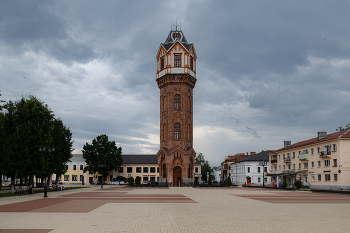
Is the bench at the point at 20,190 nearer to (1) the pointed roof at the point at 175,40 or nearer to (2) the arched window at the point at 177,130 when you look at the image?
(2) the arched window at the point at 177,130

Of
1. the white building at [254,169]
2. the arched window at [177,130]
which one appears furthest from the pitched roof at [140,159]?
the arched window at [177,130]

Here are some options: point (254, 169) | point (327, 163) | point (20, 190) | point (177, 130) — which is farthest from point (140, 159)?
point (20, 190)

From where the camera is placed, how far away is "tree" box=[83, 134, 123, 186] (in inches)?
3332

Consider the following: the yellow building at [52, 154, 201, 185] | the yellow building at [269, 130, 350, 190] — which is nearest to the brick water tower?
the yellow building at [269, 130, 350, 190]

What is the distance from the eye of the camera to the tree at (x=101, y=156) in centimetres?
8462

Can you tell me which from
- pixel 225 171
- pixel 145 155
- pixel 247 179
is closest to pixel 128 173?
pixel 145 155

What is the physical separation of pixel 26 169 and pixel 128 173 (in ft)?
202

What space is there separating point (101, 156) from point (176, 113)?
31.8m

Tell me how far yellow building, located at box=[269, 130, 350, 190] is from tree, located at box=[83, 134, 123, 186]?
4448 cm

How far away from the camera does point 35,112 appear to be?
118 ft

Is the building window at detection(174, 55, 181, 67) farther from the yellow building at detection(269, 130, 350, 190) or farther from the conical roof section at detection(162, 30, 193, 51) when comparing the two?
the yellow building at detection(269, 130, 350, 190)

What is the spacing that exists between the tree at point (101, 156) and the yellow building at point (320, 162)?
1751 inches

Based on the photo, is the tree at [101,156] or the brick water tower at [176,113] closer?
the brick water tower at [176,113]

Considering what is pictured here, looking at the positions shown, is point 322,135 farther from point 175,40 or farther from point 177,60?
point 175,40
